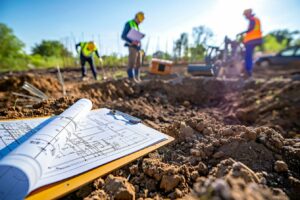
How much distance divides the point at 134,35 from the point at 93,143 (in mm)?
3907

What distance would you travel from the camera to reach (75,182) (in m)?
0.95

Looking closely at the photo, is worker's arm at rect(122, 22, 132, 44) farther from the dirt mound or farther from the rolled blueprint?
the rolled blueprint

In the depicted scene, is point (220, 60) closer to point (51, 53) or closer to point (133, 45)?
point (133, 45)

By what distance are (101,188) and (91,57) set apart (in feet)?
18.7

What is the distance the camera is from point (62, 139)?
1.17 m

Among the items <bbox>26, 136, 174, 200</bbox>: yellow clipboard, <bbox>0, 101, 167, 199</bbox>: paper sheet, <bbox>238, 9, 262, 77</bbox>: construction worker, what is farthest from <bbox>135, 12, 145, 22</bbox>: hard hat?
<bbox>26, 136, 174, 200</bbox>: yellow clipboard

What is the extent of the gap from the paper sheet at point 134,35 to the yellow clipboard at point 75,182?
3.95 m

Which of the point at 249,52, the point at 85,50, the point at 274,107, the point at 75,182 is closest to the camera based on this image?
the point at 75,182

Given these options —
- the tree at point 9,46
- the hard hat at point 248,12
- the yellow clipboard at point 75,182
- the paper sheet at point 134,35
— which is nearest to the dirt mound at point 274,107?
the hard hat at point 248,12

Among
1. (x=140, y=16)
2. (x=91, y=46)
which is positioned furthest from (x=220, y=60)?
(x=91, y=46)

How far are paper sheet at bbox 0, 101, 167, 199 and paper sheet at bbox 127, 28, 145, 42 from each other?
329 cm

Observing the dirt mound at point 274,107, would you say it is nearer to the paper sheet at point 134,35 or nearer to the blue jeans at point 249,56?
the blue jeans at point 249,56

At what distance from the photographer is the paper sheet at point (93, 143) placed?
3.29ft

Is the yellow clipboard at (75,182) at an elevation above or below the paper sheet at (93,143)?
below
